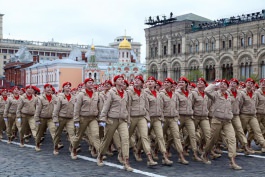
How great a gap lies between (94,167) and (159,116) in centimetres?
201

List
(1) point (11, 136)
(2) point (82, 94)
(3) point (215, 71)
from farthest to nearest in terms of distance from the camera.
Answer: (3) point (215, 71), (1) point (11, 136), (2) point (82, 94)

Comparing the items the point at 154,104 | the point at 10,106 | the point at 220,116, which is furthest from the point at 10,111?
the point at 220,116

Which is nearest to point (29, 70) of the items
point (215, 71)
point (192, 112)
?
point (215, 71)

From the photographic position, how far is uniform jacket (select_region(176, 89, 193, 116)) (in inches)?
472

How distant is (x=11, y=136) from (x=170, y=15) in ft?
165

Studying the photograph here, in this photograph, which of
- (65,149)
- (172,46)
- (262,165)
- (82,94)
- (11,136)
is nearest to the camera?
(262,165)

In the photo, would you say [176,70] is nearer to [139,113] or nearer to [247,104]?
[247,104]

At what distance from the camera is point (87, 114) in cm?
1185

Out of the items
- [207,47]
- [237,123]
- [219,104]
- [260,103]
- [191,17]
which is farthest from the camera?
[191,17]

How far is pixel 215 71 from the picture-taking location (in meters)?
55.9

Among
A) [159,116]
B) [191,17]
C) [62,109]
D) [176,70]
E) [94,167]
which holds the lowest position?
[94,167]

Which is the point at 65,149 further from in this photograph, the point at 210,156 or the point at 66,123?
the point at 210,156

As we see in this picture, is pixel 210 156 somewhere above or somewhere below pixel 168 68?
below

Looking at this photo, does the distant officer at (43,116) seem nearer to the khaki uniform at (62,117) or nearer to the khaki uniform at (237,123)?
the khaki uniform at (62,117)
